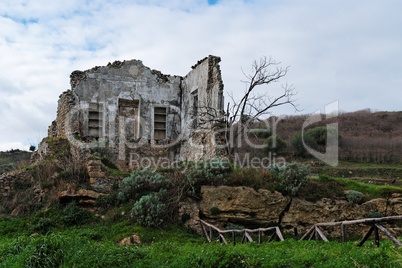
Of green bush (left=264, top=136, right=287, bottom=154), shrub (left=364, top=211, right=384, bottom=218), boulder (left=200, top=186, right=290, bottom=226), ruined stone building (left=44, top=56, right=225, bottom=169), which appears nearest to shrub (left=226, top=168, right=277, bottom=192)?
boulder (left=200, top=186, right=290, bottom=226)

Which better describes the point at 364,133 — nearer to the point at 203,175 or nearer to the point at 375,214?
the point at 375,214

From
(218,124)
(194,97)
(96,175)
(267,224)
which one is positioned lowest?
(267,224)

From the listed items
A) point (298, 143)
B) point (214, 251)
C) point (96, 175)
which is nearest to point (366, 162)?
point (298, 143)

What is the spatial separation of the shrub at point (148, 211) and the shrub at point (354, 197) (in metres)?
6.09

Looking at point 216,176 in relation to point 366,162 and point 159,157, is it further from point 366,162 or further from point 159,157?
point 366,162

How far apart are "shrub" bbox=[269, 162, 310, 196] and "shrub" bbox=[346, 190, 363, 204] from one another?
1498 millimetres

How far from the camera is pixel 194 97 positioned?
22.1 m

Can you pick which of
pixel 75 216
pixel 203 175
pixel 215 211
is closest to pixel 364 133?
pixel 203 175

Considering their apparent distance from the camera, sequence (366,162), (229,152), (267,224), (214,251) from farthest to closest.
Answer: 1. (366,162)
2. (229,152)
3. (267,224)
4. (214,251)

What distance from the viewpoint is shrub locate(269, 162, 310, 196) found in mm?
14602

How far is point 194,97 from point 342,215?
33.1 ft

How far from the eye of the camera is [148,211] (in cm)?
1301

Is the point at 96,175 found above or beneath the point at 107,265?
above

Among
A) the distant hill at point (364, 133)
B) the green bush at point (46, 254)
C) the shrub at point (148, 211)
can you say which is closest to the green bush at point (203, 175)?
the shrub at point (148, 211)
